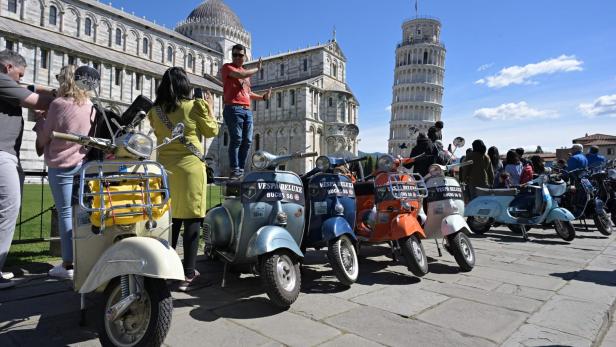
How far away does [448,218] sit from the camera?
182 inches

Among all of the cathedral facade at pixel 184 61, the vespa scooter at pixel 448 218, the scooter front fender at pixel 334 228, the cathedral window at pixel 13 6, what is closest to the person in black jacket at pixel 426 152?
the vespa scooter at pixel 448 218

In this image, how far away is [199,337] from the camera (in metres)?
2.48

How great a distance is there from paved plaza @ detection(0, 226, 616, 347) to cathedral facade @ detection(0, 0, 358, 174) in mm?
35126

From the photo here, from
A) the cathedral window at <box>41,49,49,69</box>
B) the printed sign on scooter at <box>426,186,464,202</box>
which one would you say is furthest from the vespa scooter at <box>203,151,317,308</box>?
the cathedral window at <box>41,49,49,69</box>

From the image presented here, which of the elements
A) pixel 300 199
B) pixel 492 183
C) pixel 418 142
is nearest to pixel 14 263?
pixel 300 199

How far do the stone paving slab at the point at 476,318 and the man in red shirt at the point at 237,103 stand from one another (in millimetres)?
3274

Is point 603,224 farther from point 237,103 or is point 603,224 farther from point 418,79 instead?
point 418,79

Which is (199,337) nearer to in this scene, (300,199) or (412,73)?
(300,199)

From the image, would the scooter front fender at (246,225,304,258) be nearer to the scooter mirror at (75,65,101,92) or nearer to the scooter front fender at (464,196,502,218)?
the scooter mirror at (75,65,101,92)

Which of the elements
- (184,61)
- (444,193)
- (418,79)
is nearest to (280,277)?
(444,193)

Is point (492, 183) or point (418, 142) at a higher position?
point (418, 142)

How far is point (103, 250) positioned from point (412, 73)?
289ft

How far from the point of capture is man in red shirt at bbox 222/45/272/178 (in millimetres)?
5352

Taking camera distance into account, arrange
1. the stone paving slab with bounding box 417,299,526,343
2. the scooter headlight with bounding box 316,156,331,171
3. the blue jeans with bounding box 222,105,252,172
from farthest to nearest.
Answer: the blue jeans with bounding box 222,105,252,172 → the scooter headlight with bounding box 316,156,331,171 → the stone paving slab with bounding box 417,299,526,343
